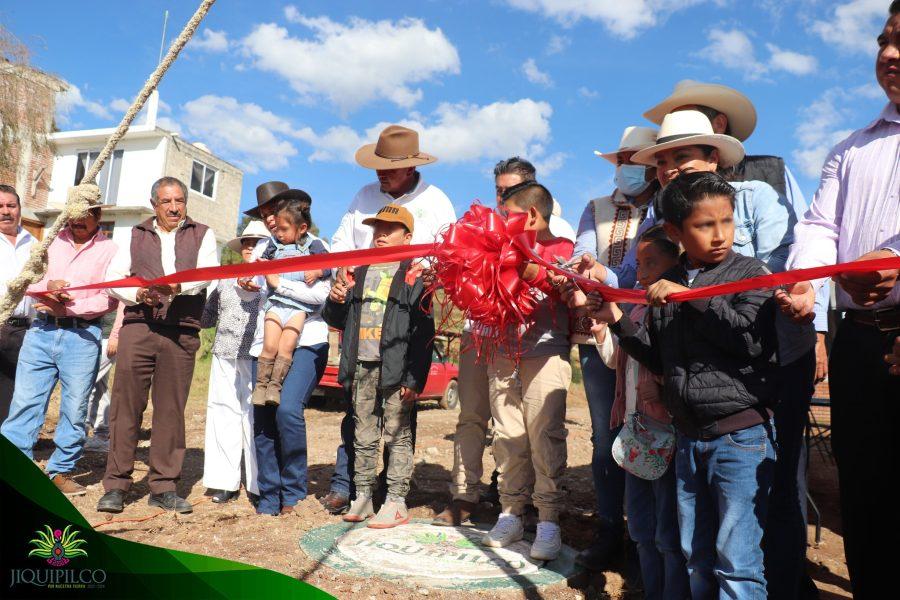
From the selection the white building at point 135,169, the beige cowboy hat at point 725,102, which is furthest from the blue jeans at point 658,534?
the white building at point 135,169

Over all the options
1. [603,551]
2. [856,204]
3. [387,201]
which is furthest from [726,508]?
[387,201]

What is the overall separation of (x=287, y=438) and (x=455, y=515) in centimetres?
129

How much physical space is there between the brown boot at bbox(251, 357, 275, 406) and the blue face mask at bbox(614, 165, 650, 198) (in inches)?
103

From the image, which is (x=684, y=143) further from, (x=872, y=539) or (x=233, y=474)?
(x=233, y=474)

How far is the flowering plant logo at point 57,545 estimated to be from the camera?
94.9 inches

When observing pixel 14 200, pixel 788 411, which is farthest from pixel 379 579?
pixel 14 200

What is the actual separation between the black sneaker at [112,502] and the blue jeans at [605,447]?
3232 mm

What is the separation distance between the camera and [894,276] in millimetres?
2109

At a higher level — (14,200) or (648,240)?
(14,200)

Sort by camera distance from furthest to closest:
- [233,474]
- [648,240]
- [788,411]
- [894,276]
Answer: [233,474] < [648,240] < [788,411] < [894,276]

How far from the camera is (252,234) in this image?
17.8 ft

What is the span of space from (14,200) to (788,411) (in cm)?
583

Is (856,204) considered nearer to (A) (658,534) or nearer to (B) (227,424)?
(A) (658,534)

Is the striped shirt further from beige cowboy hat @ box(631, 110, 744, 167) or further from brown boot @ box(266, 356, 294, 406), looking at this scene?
brown boot @ box(266, 356, 294, 406)
